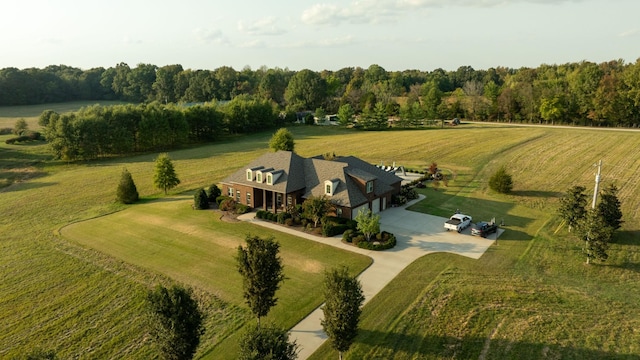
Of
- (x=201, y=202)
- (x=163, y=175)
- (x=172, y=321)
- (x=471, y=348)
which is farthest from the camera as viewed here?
(x=163, y=175)

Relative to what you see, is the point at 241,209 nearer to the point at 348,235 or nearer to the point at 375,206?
the point at 348,235

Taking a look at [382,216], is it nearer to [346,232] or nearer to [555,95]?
Result: [346,232]

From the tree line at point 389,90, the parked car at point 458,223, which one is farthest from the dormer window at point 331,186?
the tree line at point 389,90

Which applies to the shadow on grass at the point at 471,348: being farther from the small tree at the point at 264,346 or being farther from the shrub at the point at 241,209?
the shrub at the point at 241,209

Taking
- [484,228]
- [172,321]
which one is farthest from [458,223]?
[172,321]

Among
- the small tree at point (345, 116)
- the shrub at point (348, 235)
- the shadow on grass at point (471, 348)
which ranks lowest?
the shadow on grass at point (471, 348)
